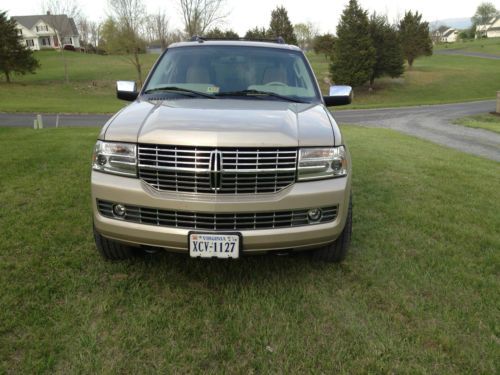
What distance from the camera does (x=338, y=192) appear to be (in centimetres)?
283

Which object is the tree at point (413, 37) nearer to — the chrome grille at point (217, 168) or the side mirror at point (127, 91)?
the side mirror at point (127, 91)

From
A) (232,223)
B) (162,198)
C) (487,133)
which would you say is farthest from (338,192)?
(487,133)

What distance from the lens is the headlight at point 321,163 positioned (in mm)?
2756

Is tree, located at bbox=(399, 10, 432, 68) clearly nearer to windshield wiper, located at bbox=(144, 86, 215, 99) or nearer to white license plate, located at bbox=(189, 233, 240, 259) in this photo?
windshield wiper, located at bbox=(144, 86, 215, 99)

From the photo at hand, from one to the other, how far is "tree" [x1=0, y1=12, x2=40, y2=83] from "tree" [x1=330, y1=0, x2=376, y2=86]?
2584 cm

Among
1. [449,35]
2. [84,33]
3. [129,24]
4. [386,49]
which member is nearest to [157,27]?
[129,24]

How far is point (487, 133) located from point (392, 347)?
483 inches

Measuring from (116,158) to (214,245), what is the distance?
0.90 metres

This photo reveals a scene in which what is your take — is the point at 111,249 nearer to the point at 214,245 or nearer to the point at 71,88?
the point at 214,245

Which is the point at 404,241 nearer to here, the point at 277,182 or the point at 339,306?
the point at 339,306

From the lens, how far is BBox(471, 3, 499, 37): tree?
378 feet

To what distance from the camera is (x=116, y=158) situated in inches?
110

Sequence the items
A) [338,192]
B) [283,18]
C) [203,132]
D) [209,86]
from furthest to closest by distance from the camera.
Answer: [283,18], [209,86], [338,192], [203,132]

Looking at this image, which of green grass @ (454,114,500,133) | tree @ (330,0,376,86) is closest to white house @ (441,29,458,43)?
tree @ (330,0,376,86)
